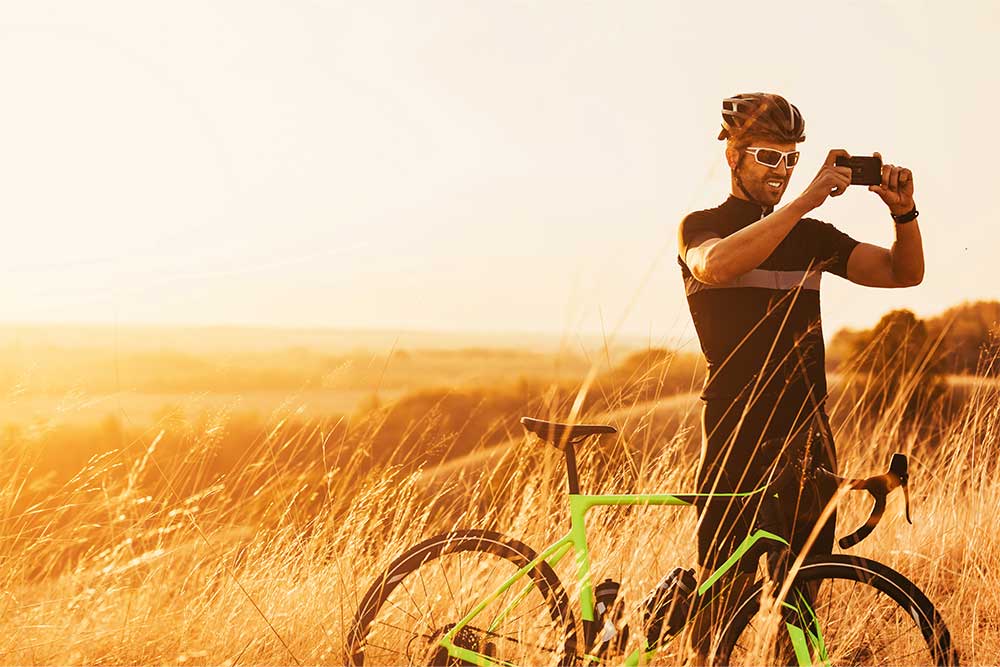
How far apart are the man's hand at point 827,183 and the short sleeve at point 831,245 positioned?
0.34 metres

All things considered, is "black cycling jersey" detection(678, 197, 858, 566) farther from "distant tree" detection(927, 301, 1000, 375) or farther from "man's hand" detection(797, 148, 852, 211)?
"distant tree" detection(927, 301, 1000, 375)

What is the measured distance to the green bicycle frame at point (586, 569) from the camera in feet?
9.13

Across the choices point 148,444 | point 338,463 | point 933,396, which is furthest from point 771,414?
point 933,396

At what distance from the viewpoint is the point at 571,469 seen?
2857 millimetres

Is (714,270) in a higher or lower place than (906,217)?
lower

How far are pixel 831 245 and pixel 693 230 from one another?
1.65 feet

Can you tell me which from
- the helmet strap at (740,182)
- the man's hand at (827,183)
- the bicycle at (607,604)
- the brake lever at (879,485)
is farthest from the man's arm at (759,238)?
the brake lever at (879,485)

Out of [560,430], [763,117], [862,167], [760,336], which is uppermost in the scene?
[763,117]

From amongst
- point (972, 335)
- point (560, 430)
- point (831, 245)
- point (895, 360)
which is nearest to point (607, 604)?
point (560, 430)

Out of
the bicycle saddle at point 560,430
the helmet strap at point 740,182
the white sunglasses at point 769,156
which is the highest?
the white sunglasses at point 769,156

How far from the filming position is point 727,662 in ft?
9.22

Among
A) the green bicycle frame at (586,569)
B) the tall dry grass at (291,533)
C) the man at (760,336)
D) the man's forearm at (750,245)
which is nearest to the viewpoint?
the man's forearm at (750,245)

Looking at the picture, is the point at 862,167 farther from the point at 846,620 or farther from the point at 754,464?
the point at 846,620

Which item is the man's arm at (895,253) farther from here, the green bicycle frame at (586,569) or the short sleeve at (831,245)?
the green bicycle frame at (586,569)
